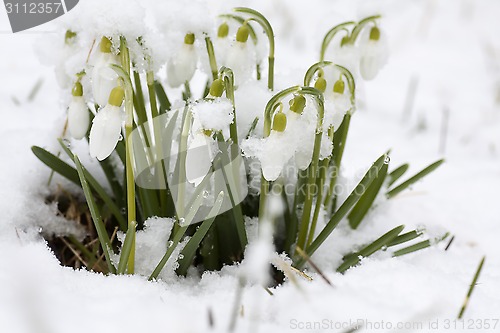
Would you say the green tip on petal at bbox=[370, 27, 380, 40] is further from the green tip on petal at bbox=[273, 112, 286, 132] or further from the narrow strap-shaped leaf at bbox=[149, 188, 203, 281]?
the narrow strap-shaped leaf at bbox=[149, 188, 203, 281]

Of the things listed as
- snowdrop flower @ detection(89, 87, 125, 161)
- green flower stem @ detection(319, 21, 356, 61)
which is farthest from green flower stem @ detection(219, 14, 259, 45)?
snowdrop flower @ detection(89, 87, 125, 161)

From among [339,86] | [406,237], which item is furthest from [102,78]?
[406,237]

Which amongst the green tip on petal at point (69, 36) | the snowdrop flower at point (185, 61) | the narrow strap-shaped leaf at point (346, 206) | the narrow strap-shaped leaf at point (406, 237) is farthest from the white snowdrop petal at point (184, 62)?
the narrow strap-shaped leaf at point (406, 237)

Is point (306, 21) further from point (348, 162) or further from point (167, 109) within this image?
point (167, 109)

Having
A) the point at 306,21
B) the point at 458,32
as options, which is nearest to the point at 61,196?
the point at 306,21

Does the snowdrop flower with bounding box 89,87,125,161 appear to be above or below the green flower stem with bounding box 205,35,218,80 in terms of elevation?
below

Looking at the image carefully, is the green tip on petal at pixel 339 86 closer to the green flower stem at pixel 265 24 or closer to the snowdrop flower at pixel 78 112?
the green flower stem at pixel 265 24

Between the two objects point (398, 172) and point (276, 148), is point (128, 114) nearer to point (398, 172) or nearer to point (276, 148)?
point (276, 148)
